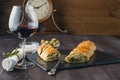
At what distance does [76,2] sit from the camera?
1998 millimetres

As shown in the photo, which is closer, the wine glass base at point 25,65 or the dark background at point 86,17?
the wine glass base at point 25,65

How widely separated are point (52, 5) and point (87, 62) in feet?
3.15

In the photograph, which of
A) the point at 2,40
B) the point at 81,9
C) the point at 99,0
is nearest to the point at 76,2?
the point at 81,9

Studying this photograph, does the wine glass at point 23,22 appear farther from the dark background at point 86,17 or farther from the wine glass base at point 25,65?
the dark background at point 86,17

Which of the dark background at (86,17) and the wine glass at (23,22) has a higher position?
the wine glass at (23,22)

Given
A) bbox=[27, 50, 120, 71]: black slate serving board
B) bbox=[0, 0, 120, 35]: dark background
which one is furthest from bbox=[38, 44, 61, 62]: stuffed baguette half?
bbox=[0, 0, 120, 35]: dark background

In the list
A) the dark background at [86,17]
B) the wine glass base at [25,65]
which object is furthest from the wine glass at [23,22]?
the dark background at [86,17]

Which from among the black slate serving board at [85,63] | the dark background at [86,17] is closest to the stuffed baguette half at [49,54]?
the black slate serving board at [85,63]

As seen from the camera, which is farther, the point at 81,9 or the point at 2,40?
the point at 81,9

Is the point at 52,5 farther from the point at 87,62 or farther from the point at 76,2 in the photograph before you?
the point at 87,62

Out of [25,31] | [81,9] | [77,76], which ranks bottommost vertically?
[81,9]

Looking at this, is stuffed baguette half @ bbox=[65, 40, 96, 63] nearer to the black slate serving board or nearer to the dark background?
the black slate serving board

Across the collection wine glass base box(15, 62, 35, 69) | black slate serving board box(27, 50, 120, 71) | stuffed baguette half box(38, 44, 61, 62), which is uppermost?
stuffed baguette half box(38, 44, 61, 62)

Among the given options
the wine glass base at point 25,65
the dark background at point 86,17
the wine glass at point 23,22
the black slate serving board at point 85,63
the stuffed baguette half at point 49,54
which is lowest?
the dark background at point 86,17
